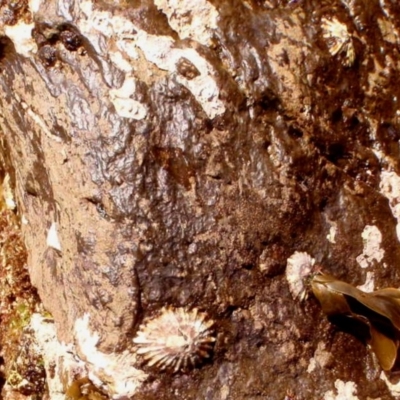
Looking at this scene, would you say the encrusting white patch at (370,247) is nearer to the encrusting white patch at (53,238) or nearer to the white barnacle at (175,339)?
the white barnacle at (175,339)

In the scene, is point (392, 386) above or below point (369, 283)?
below

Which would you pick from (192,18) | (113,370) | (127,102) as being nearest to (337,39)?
(192,18)

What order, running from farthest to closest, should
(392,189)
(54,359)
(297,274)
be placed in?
(54,359), (392,189), (297,274)

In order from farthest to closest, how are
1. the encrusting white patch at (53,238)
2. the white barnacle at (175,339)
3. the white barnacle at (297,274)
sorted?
the encrusting white patch at (53,238)
the white barnacle at (297,274)
the white barnacle at (175,339)

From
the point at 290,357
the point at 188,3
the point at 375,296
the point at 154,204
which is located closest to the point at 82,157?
the point at 154,204

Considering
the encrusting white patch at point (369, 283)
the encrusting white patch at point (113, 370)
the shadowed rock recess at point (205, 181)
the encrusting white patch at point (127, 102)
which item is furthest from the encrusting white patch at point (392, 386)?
the encrusting white patch at point (127, 102)

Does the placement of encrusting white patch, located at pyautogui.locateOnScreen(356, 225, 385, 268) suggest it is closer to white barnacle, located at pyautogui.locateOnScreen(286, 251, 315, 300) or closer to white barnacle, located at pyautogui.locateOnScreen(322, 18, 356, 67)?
white barnacle, located at pyautogui.locateOnScreen(286, 251, 315, 300)

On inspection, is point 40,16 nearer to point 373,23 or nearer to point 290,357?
point 373,23

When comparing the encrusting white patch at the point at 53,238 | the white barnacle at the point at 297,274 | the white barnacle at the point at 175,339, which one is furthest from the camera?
the encrusting white patch at the point at 53,238

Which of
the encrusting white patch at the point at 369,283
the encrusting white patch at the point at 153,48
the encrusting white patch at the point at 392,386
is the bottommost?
the encrusting white patch at the point at 392,386

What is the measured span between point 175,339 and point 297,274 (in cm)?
44

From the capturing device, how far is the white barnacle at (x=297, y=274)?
194 centimetres

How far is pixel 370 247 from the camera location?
2.04m

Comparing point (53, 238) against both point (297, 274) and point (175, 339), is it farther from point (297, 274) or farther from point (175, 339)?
point (297, 274)
